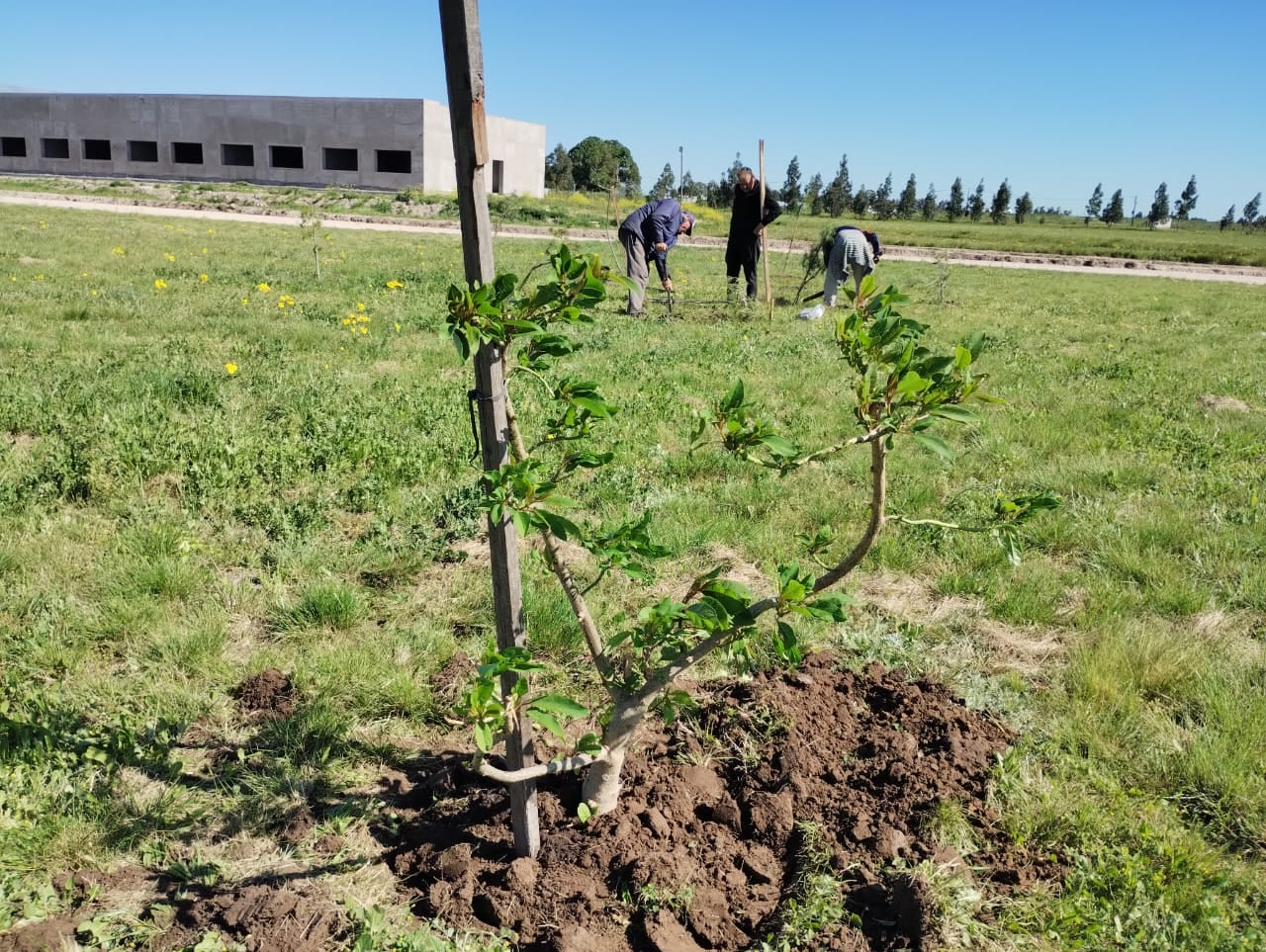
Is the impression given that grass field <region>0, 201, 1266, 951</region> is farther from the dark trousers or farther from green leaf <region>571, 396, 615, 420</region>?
the dark trousers

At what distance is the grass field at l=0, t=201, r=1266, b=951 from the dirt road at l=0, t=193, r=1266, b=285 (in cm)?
1810

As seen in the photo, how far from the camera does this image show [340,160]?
4628cm

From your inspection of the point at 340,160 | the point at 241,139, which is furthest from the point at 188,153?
the point at 340,160

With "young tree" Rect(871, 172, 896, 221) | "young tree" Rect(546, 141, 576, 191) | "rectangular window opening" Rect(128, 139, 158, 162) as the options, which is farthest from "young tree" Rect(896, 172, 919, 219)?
"rectangular window opening" Rect(128, 139, 158, 162)

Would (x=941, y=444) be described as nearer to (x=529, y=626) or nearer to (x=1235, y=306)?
(x=529, y=626)

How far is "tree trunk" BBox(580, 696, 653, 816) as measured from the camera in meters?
2.36

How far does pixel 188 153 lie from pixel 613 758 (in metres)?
54.7

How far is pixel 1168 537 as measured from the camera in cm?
460

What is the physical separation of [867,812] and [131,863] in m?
2.13

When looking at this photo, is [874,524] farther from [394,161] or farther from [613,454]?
[394,161]

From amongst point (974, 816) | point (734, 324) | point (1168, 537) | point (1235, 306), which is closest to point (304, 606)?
point (974, 816)

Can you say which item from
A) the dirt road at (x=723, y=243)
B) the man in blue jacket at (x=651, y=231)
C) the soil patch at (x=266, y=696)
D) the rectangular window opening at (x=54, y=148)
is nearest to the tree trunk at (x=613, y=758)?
the soil patch at (x=266, y=696)

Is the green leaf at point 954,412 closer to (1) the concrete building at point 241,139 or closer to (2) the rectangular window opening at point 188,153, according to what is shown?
(1) the concrete building at point 241,139

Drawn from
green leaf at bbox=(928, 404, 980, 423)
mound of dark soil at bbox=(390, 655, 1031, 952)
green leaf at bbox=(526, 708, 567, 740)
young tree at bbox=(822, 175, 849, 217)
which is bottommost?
mound of dark soil at bbox=(390, 655, 1031, 952)
